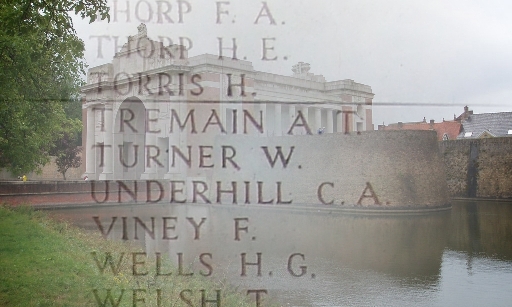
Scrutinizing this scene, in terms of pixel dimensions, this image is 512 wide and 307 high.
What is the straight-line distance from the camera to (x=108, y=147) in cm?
3275

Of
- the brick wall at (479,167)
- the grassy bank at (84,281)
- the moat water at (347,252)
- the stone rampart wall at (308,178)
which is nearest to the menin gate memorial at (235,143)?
the stone rampart wall at (308,178)

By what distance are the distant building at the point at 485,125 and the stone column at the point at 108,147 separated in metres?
24.9

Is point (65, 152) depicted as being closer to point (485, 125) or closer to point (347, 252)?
point (347, 252)

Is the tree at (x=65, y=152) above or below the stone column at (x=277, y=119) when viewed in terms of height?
below

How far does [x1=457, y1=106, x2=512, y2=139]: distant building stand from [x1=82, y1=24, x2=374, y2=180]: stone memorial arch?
23.5 feet

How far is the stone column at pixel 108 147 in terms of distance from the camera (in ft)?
102

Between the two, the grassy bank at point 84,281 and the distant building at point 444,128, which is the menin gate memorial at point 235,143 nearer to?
the grassy bank at point 84,281

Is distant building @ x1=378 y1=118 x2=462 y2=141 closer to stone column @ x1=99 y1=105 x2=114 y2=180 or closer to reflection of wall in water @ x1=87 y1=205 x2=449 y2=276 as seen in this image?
stone column @ x1=99 y1=105 x2=114 y2=180

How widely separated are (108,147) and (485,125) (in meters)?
26.5

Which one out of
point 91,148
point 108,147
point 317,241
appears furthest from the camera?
point 91,148

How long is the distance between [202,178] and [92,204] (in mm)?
4976

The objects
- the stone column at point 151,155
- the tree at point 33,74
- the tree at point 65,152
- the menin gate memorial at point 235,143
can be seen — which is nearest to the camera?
the tree at point 33,74

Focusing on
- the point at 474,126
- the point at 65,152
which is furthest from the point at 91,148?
the point at 474,126

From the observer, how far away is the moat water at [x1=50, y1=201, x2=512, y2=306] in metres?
7.34
